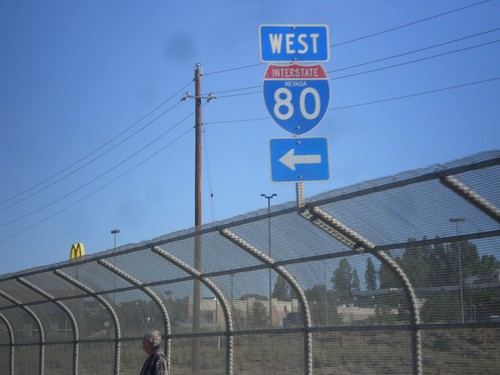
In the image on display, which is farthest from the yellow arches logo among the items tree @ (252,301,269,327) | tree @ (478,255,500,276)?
tree @ (478,255,500,276)

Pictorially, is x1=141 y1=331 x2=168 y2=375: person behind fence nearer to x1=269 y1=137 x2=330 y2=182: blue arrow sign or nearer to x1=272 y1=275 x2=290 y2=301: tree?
x1=272 y1=275 x2=290 y2=301: tree

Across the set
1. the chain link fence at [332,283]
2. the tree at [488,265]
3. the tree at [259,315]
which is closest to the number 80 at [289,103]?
the chain link fence at [332,283]

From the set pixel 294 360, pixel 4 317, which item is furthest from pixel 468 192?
pixel 4 317

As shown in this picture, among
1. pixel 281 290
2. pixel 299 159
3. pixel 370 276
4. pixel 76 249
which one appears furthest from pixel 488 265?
pixel 76 249

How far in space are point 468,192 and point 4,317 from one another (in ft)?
39.0

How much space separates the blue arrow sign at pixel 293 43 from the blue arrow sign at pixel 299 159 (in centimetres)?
85

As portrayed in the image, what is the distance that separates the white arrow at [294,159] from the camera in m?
7.30

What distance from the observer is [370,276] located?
6.66 metres

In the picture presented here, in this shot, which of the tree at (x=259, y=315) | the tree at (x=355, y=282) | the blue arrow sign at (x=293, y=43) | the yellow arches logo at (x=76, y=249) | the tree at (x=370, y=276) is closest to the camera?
the tree at (x=370, y=276)

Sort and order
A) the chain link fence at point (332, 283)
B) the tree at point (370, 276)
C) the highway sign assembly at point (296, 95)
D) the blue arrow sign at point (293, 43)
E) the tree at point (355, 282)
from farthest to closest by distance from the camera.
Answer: the blue arrow sign at point (293, 43)
the highway sign assembly at point (296, 95)
the tree at point (355, 282)
the tree at point (370, 276)
the chain link fence at point (332, 283)

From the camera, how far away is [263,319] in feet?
27.1

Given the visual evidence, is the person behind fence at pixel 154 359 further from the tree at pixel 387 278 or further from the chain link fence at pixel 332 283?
the tree at pixel 387 278

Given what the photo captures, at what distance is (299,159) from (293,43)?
118 cm

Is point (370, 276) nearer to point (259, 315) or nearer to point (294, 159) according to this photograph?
point (294, 159)
